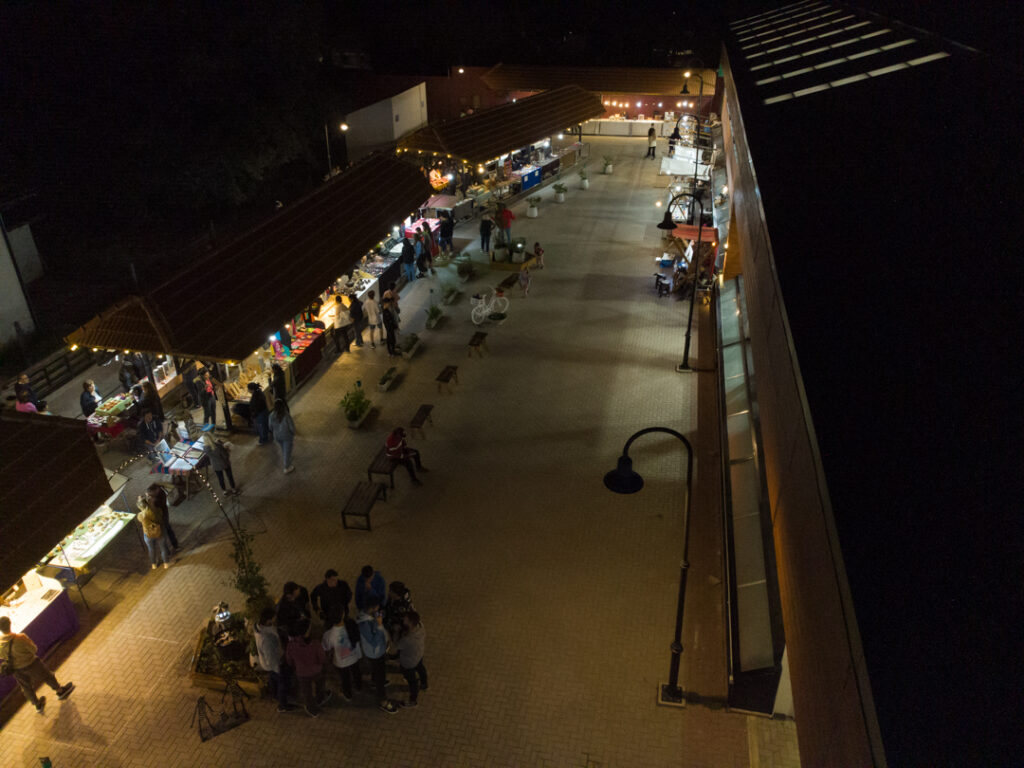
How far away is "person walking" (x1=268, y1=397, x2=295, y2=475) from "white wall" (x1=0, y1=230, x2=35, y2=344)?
12156 millimetres

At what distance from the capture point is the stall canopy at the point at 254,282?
12.0m

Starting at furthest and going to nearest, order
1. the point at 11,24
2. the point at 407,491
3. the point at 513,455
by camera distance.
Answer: the point at 11,24, the point at 513,455, the point at 407,491

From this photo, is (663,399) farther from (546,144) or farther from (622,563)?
(546,144)

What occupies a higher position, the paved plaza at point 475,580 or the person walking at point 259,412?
the person walking at point 259,412

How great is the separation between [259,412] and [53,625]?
5181 millimetres

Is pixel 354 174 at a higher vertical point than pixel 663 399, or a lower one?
higher

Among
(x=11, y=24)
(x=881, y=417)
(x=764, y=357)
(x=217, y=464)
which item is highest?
(x=11, y=24)

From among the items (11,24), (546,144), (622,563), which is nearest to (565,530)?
(622,563)

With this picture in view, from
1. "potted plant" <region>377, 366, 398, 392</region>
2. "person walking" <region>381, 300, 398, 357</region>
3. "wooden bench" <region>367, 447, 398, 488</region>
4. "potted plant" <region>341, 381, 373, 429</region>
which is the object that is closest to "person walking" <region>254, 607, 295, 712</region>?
"wooden bench" <region>367, 447, 398, 488</region>

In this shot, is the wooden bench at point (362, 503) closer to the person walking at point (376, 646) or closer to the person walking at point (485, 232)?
the person walking at point (376, 646)

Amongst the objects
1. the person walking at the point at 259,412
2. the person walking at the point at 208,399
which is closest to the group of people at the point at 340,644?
the person walking at the point at 259,412

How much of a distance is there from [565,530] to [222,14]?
31.7 meters

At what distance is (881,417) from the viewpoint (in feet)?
A: 14.4

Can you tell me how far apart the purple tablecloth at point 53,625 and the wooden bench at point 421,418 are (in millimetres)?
6331
